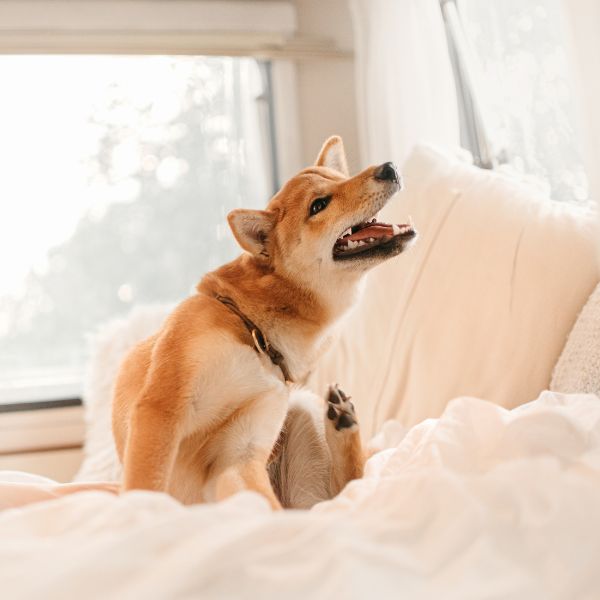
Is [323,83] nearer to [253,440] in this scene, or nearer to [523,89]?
[523,89]

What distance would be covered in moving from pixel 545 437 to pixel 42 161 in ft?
8.46

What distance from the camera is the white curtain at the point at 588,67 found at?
3.68 feet

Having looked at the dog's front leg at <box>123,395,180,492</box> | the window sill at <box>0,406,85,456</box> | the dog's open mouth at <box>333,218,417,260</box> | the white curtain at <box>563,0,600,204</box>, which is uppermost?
the white curtain at <box>563,0,600,204</box>

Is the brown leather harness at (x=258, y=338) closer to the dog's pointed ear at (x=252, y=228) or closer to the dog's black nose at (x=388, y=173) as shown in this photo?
the dog's pointed ear at (x=252, y=228)

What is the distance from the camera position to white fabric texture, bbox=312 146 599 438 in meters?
1.38

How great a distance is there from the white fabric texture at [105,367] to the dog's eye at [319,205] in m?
1.03

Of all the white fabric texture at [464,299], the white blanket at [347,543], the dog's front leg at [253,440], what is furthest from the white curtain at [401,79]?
the white blanket at [347,543]

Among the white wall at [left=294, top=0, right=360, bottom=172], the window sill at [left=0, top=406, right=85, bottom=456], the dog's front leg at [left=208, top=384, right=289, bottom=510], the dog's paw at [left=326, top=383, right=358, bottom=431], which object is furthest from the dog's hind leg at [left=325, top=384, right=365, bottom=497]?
the white wall at [left=294, top=0, right=360, bottom=172]

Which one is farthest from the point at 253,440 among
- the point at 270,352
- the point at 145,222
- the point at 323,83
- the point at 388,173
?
the point at 323,83

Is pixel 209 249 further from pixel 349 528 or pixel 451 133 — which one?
pixel 349 528

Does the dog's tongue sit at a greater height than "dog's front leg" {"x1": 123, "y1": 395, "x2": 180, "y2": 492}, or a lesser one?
greater

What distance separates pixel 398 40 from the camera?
7.91 feet

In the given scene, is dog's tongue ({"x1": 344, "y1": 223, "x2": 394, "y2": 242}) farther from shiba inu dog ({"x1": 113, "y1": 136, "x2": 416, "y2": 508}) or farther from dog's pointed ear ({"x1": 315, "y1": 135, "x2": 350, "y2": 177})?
dog's pointed ear ({"x1": 315, "y1": 135, "x2": 350, "y2": 177})

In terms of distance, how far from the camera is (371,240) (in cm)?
132
